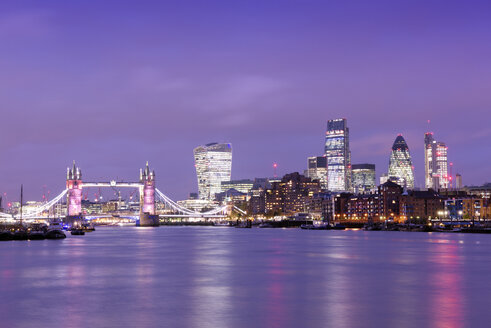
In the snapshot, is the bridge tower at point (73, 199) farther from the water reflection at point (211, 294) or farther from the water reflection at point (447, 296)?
the water reflection at point (447, 296)

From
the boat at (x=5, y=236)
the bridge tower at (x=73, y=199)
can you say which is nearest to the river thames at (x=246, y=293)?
the boat at (x=5, y=236)

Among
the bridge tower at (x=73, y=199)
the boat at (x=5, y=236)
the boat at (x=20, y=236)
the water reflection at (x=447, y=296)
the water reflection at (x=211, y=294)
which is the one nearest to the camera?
the water reflection at (x=447, y=296)

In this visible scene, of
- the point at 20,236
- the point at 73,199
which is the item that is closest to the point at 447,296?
the point at 20,236

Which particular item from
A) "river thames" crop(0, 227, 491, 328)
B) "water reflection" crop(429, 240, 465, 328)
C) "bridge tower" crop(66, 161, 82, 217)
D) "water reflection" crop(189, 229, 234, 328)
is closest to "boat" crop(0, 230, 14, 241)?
"river thames" crop(0, 227, 491, 328)

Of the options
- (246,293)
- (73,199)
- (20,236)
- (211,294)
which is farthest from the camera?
(73,199)

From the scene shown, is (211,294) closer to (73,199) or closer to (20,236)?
(20,236)

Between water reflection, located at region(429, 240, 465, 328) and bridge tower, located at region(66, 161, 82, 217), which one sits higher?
bridge tower, located at region(66, 161, 82, 217)

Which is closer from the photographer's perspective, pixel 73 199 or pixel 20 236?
pixel 20 236

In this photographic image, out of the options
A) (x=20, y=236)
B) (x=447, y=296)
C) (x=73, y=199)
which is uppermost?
(x=73, y=199)

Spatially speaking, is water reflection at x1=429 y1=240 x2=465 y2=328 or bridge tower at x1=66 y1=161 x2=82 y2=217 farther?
bridge tower at x1=66 y1=161 x2=82 y2=217

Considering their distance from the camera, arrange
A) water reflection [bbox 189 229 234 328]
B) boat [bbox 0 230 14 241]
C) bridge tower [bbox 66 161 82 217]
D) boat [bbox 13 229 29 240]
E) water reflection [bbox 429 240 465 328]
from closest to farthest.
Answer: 1. water reflection [bbox 429 240 465 328]
2. water reflection [bbox 189 229 234 328]
3. boat [bbox 0 230 14 241]
4. boat [bbox 13 229 29 240]
5. bridge tower [bbox 66 161 82 217]

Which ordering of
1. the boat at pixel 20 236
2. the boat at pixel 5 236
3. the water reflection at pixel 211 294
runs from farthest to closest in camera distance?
the boat at pixel 20 236 < the boat at pixel 5 236 < the water reflection at pixel 211 294

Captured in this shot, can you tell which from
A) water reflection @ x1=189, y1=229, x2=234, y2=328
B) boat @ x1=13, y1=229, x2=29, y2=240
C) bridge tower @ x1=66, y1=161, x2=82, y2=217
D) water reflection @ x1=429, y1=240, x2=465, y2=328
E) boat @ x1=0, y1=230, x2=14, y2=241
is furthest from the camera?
bridge tower @ x1=66, y1=161, x2=82, y2=217

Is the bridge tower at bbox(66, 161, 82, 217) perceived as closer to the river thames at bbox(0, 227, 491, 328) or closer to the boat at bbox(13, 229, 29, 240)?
the boat at bbox(13, 229, 29, 240)
